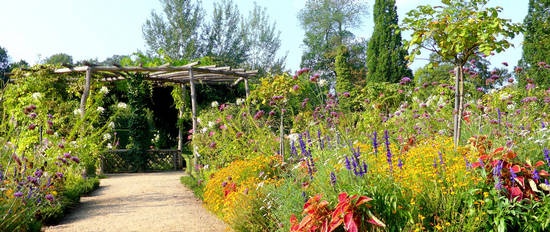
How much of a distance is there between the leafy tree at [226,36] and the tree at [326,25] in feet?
14.6

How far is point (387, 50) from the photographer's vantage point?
766 inches

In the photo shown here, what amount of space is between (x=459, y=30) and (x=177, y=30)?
21463 millimetres

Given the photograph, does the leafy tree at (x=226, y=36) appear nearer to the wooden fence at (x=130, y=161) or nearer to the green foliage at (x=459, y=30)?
the wooden fence at (x=130, y=161)

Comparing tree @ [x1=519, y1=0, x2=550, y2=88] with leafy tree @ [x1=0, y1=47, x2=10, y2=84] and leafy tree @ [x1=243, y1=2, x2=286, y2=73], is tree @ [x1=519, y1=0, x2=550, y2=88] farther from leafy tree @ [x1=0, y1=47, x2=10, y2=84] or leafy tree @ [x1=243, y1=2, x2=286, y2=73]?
leafy tree @ [x1=0, y1=47, x2=10, y2=84]

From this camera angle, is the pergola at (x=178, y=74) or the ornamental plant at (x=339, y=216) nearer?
the ornamental plant at (x=339, y=216)

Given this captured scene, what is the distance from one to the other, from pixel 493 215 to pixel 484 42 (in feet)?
5.00

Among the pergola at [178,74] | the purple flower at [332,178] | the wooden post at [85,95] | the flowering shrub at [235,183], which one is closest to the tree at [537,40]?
the pergola at [178,74]

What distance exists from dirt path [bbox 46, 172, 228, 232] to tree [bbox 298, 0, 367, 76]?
2005cm

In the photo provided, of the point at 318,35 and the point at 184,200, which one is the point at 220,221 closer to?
the point at 184,200

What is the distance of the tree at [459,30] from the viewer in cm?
412

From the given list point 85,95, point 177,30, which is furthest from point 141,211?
point 177,30

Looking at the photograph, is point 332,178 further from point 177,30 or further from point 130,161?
point 177,30

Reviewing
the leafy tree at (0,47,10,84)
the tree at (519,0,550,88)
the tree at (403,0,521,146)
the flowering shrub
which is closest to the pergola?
the flowering shrub

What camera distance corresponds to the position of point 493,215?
3215mm
